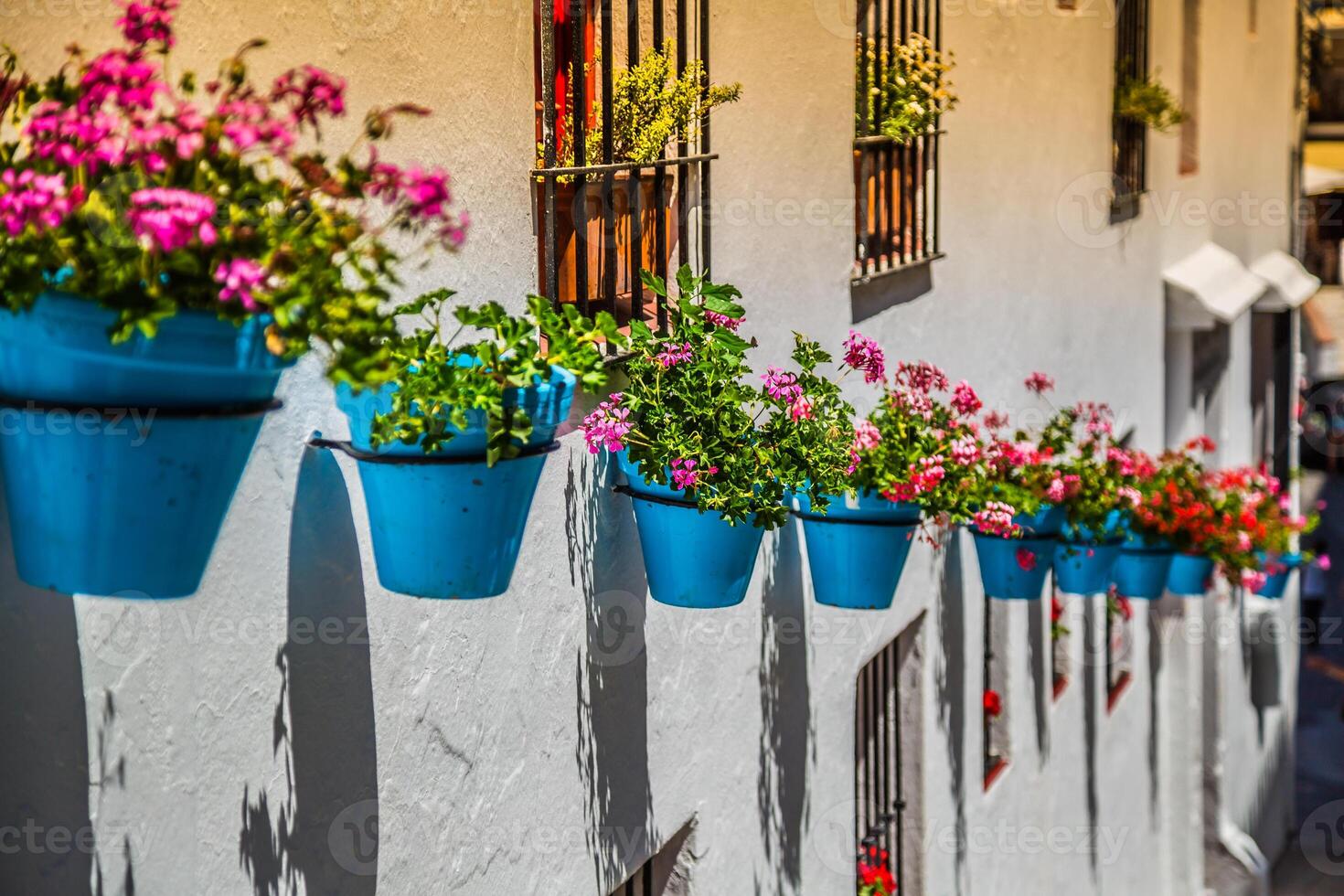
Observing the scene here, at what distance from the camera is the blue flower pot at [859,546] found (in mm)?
3904

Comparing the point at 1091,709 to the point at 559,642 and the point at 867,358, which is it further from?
the point at 559,642

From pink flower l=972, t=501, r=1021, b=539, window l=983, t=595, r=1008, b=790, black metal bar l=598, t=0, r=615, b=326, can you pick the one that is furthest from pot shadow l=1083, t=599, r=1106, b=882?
black metal bar l=598, t=0, r=615, b=326

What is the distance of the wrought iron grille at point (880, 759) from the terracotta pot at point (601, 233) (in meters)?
2.72

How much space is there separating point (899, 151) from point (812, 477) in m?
2.83

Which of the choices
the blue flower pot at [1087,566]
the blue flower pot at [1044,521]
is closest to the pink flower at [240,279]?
the blue flower pot at [1044,521]

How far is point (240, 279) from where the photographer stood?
5.42 feet

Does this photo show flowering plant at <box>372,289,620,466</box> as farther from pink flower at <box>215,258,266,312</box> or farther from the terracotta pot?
the terracotta pot

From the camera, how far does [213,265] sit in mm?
1673

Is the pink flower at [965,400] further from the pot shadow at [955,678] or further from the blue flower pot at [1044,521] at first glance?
the pot shadow at [955,678]

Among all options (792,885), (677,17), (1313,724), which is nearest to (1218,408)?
(1313,724)

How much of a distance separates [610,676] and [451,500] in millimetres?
1470

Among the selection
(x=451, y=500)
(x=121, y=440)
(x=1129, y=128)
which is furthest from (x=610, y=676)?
(x=1129, y=128)

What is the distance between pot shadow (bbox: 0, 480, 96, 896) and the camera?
2.09 m

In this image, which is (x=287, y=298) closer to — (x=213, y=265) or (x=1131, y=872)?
(x=213, y=265)
